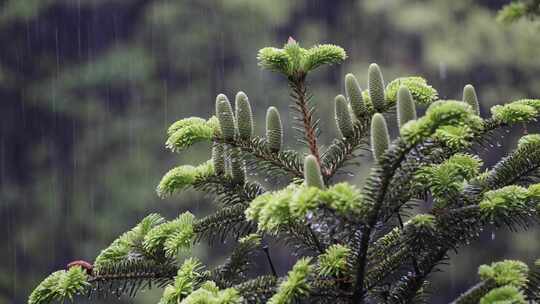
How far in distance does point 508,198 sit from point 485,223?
0.16ft

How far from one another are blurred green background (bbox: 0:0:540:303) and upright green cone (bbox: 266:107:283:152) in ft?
11.7

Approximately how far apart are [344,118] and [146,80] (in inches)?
164

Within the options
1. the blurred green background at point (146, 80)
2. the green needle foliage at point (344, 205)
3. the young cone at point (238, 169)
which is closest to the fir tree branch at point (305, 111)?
the green needle foliage at point (344, 205)

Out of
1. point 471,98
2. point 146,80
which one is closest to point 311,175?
point 471,98

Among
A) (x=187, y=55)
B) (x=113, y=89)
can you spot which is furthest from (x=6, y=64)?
(x=187, y=55)

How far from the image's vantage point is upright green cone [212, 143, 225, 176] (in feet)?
3.31

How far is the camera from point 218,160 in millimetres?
1017

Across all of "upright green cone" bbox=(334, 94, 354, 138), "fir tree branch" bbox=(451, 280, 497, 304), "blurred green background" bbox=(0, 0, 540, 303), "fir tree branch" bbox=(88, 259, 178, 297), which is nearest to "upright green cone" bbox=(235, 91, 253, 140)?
"upright green cone" bbox=(334, 94, 354, 138)

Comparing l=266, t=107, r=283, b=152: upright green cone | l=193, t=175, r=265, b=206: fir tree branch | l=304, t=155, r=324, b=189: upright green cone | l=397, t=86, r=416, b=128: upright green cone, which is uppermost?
l=397, t=86, r=416, b=128: upright green cone

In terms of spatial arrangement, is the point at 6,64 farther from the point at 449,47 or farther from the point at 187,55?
the point at 449,47

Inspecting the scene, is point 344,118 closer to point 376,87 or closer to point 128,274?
point 376,87

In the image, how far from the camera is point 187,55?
496cm

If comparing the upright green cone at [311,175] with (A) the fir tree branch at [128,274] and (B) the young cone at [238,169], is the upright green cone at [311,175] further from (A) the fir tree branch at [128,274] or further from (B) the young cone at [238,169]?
(A) the fir tree branch at [128,274]

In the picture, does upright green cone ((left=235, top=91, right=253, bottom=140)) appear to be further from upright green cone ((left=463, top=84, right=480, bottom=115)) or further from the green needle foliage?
upright green cone ((left=463, top=84, right=480, bottom=115))
